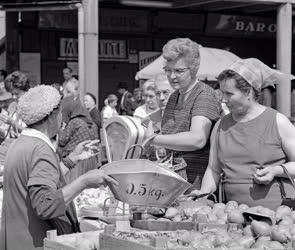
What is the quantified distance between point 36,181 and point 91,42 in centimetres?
783

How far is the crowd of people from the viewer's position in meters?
3.86

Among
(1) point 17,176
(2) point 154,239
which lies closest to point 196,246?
(2) point 154,239

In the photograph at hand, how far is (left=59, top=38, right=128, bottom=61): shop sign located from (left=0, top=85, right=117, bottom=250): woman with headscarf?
1377 cm

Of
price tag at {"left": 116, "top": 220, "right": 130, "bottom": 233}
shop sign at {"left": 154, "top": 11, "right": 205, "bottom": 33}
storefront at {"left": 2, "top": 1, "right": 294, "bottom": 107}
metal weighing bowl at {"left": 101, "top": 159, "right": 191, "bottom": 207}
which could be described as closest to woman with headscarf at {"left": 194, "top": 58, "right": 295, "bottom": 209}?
metal weighing bowl at {"left": 101, "top": 159, "right": 191, "bottom": 207}

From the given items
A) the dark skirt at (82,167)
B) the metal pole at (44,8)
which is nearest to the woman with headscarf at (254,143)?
the dark skirt at (82,167)

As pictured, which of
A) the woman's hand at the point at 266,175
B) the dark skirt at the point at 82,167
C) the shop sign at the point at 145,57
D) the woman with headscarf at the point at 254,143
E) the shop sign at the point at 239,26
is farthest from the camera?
the shop sign at the point at 239,26

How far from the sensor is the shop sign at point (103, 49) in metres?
17.6

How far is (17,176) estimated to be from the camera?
12.8 ft

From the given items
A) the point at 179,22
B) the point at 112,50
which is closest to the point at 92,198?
the point at 112,50

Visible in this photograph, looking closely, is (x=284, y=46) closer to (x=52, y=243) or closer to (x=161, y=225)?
(x=161, y=225)

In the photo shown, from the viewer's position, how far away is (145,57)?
60.8 feet

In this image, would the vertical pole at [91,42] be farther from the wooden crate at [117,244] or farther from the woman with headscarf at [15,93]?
the wooden crate at [117,244]

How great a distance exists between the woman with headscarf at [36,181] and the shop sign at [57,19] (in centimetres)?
1329

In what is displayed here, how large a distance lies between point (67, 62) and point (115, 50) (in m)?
1.19
